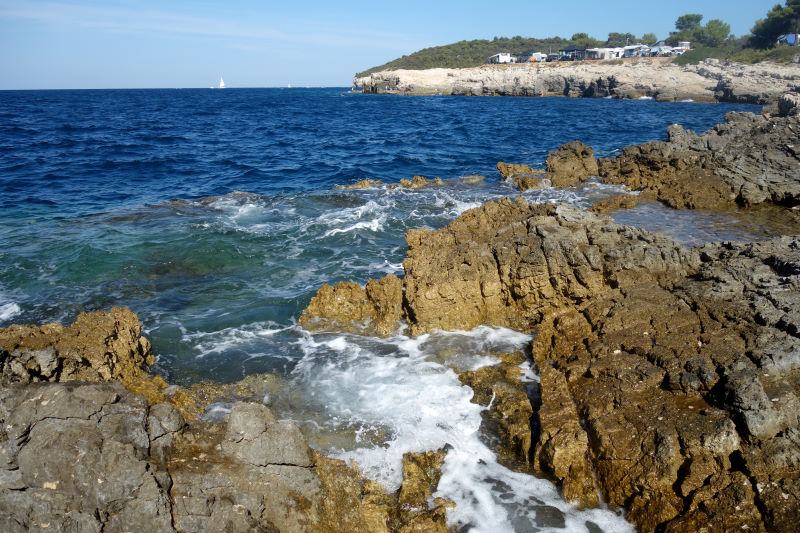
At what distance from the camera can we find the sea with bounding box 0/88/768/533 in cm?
669

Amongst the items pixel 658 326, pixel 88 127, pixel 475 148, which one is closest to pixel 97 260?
pixel 658 326

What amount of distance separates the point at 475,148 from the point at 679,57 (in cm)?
8198

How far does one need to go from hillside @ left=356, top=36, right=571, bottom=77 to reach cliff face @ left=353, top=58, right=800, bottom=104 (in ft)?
86.5

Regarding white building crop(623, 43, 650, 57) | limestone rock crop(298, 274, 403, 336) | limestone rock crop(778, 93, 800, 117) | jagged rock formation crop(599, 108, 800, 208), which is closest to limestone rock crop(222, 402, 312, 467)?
limestone rock crop(298, 274, 403, 336)

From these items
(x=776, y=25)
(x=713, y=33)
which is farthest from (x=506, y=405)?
(x=713, y=33)

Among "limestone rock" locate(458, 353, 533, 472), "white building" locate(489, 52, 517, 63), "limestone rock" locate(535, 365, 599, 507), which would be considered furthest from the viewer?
"white building" locate(489, 52, 517, 63)

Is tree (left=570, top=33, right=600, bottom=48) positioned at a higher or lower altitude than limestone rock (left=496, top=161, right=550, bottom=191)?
higher

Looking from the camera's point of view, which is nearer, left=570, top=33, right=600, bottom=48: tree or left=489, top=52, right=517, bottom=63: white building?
left=489, top=52, right=517, bottom=63: white building

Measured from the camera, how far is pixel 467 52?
446 ft

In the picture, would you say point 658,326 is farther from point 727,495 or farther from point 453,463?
point 453,463

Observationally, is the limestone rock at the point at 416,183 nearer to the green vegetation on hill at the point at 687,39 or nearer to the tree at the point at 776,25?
the green vegetation on hill at the point at 687,39

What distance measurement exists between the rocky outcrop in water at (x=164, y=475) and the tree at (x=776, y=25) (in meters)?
105

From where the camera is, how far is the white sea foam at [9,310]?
33.6 ft

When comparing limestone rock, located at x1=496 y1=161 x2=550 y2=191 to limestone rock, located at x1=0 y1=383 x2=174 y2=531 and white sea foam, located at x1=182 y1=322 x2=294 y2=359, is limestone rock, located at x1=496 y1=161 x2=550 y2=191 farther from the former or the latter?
limestone rock, located at x1=0 y1=383 x2=174 y2=531
